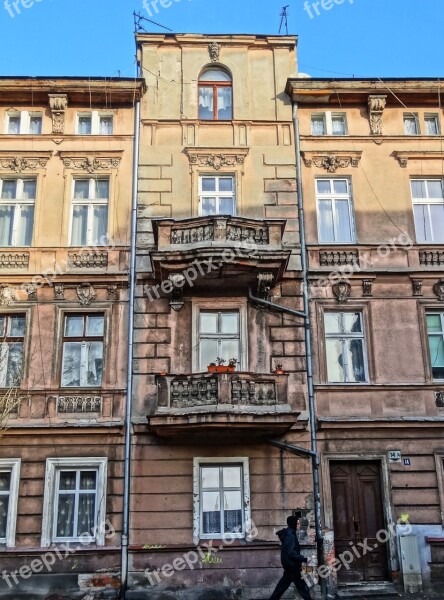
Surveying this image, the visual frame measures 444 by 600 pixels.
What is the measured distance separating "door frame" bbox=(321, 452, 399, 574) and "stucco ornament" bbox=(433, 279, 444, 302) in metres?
3.69

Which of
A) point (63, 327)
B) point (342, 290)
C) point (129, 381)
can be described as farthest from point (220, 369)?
point (63, 327)

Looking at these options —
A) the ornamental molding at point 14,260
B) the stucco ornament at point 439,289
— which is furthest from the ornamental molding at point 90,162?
the stucco ornament at point 439,289

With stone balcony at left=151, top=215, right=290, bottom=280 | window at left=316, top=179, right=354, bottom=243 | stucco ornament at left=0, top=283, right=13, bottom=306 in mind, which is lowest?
stucco ornament at left=0, top=283, right=13, bottom=306

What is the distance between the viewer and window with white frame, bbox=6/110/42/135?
15.6 m

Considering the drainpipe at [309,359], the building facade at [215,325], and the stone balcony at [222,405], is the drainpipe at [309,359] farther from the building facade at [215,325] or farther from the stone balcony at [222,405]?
the stone balcony at [222,405]

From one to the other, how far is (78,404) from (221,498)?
3454mm

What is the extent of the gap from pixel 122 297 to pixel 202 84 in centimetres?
588

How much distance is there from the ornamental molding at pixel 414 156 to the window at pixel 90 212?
22.5 ft

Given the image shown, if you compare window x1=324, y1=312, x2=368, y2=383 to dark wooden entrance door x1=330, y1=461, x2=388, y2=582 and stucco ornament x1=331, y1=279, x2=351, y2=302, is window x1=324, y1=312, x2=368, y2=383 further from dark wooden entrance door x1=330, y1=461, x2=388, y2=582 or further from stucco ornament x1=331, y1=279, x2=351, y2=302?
dark wooden entrance door x1=330, y1=461, x2=388, y2=582

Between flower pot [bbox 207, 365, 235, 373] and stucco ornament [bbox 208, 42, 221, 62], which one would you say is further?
stucco ornament [bbox 208, 42, 221, 62]

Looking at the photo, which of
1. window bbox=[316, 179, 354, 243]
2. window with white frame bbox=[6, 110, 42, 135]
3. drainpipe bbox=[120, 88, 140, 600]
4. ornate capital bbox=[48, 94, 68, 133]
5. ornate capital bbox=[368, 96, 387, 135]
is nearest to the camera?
drainpipe bbox=[120, 88, 140, 600]

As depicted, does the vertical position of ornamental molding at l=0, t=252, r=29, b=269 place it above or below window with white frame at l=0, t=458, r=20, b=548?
above

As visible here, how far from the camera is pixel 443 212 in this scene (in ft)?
50.2

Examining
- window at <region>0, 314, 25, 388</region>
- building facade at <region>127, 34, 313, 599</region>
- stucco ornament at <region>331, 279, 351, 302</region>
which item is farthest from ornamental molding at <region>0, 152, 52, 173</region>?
stucco ornament at <region>331, 279, 351, 302</region>
